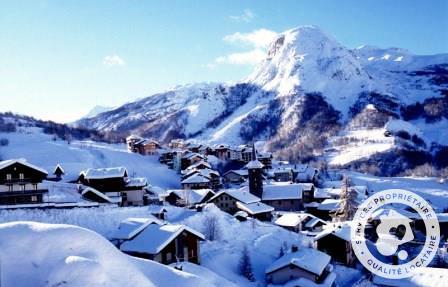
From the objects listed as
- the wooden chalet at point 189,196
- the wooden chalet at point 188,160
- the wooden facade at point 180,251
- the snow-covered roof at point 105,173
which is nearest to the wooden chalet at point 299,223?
the wooden chalet at point 189,196

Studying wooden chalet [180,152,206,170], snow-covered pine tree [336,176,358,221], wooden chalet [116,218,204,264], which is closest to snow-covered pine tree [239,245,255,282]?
wooden chalet [116,218,204,264]

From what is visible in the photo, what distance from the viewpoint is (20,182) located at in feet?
127

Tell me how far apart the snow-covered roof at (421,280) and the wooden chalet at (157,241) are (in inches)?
531

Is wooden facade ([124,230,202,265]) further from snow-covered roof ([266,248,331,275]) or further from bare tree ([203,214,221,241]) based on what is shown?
bare tree ([203,214,221,241])

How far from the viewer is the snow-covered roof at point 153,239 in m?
28.8

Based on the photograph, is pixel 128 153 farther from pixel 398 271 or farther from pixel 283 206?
pixel 398 271

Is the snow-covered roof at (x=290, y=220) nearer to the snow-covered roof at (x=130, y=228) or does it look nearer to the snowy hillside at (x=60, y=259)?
the snow-covered roof at (x=130, y=228)

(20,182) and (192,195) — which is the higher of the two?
(20,182)

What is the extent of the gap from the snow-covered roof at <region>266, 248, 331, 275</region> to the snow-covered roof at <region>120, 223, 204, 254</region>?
848cm

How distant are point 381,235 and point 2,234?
46443 millimetres

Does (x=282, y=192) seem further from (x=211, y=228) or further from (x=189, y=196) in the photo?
(x=211, y=228)

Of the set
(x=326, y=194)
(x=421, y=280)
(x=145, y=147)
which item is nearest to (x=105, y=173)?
(x=421, y=280)

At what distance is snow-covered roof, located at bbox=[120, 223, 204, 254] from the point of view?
94.4ft

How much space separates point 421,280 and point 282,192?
145 ft
